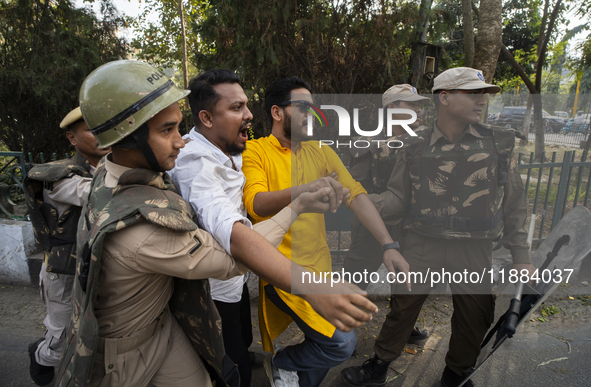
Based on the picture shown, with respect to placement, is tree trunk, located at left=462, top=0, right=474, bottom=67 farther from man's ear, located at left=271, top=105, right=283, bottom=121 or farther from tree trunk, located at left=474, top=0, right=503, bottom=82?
man's ear, located at left=271, top=105, right=283, bottom=121

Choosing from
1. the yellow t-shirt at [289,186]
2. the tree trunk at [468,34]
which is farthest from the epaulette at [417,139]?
the tree trunk at [468,34]

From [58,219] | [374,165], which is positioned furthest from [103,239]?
[374,165]

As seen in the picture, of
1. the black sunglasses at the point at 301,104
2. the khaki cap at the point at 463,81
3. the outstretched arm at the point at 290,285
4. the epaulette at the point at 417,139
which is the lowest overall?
the outstretched arm at the point at 290,285

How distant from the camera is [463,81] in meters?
2.21

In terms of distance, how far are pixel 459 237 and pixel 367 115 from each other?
529cm

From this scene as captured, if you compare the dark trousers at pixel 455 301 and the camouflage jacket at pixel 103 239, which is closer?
the camouflage jacket at pixel 103 239

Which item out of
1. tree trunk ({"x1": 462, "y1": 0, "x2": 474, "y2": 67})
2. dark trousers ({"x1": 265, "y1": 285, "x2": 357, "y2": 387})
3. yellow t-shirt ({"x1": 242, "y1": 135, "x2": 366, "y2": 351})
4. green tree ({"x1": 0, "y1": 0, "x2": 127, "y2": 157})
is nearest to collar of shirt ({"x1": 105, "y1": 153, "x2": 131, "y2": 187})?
yellow t-shirt ({"x1": 242, "y1": 135, "x2": 366, "y2": 351})

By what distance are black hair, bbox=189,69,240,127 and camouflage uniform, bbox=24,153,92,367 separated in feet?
2.39

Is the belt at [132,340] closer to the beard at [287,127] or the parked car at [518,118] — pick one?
the beard at [287,127]

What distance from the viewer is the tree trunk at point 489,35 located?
470cm

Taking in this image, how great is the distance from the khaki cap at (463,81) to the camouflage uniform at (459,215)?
0.24 meters

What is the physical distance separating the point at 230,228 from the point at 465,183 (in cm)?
158

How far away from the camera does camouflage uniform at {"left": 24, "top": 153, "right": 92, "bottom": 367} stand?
1.95 m

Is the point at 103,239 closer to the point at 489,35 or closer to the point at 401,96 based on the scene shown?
the point at 401,96
